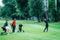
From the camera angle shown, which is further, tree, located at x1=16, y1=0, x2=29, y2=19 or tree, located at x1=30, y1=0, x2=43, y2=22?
tree, located at x1=16, y1=0, x2=29, y2=19

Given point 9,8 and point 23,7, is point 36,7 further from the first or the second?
point 9,8

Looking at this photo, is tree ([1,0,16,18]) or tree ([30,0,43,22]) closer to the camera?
tree ([30,0,43,22])

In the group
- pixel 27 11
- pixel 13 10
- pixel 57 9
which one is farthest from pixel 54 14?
pixel 13 10

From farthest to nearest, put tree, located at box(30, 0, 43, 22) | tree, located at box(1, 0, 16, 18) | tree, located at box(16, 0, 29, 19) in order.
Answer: tree, located at box(1, 0, 16, 18), tree, located at box(16, 0, 29, 19), tree, located at box(30, 0, 43, 22)

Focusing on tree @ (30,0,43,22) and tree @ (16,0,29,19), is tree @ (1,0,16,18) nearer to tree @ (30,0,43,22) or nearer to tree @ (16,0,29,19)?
→ tree @ (16,0,29,19)

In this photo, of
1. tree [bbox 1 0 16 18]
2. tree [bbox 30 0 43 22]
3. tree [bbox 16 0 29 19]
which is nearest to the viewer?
tree [bbox 30 0 43 22]

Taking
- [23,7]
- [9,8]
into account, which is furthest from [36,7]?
[9,8]

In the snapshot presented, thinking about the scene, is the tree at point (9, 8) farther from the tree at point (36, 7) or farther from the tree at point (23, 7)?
the tree at point (36, 7)

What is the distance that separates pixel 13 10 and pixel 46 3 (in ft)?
134

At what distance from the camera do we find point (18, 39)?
75.5 ft

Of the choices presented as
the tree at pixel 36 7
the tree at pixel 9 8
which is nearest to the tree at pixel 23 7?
the tree at pixel 36 7

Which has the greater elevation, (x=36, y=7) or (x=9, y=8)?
(x=9, y=8)

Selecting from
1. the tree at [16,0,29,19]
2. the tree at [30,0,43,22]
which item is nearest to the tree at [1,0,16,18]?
the tree at [16,0,29,19]

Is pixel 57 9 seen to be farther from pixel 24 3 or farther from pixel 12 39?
pixel 12 39
